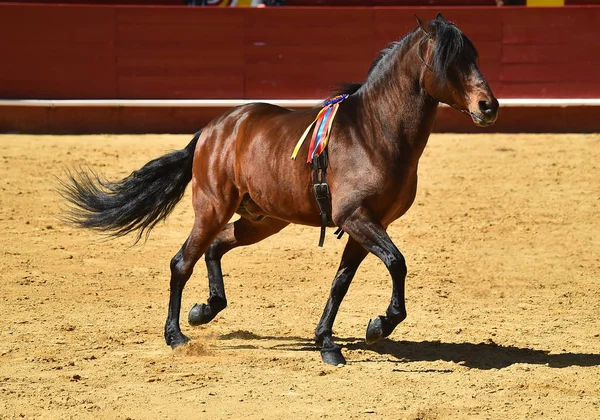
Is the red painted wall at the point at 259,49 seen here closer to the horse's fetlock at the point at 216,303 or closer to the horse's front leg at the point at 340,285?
the horse's fetlock at the point at 216,303

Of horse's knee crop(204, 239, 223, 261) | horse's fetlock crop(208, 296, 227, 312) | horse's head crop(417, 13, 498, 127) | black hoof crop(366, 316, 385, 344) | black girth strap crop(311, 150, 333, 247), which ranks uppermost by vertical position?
horse's head crop(417, 13, 498, 127)

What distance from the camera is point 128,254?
31.1 feet

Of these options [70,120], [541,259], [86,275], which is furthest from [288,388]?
[70,120]

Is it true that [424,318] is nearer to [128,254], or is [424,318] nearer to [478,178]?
[128,254]

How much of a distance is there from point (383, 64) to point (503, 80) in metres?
8.38

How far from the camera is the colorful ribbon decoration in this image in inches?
253

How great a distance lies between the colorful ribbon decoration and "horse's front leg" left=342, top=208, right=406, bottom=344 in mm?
506

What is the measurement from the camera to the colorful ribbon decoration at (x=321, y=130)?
643cm

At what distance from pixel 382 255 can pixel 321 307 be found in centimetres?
199

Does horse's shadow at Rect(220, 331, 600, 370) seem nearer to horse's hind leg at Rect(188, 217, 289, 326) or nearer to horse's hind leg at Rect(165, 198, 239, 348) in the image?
horse's hind leg at Rect(188, 217, 289, 326)

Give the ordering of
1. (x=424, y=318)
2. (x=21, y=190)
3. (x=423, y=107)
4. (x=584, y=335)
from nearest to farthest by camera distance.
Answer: (x=423, y=107), (x=584, y=335), (x=424, y=318), (x=21, y=190)

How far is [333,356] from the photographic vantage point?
6352mm

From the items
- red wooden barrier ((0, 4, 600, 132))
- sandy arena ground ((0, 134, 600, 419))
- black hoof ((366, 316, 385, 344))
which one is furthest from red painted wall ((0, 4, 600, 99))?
black hoof ((366, 316, 385, 344))

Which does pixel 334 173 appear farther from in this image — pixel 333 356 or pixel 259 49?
pixel 259 49
